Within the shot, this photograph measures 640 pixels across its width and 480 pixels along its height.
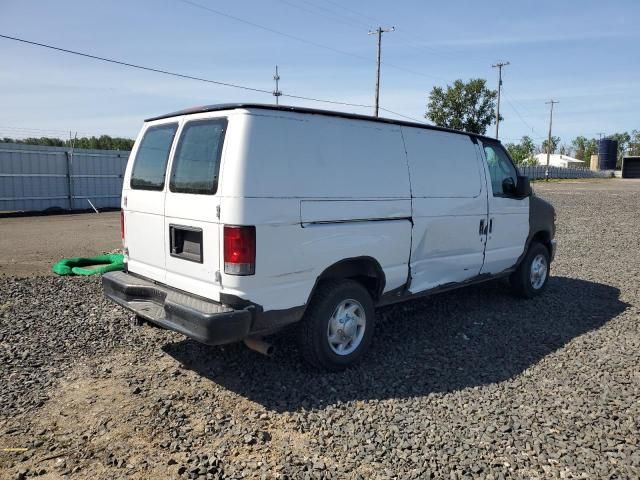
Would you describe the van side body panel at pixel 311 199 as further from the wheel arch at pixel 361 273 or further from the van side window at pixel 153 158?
the van side window at pixel 153 158

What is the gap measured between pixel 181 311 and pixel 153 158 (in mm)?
1572

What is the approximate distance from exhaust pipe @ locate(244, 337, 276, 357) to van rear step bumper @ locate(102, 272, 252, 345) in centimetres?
28

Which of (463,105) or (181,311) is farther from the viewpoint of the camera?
(463,105)

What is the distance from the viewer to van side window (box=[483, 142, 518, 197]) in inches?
242

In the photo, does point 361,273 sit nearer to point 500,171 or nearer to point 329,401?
point 329,401

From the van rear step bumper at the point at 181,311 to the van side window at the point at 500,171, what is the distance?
383 centimetres

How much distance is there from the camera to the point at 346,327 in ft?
14.7

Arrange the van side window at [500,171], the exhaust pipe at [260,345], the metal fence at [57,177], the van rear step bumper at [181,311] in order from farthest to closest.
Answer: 1. the metal fence at [57,177]
2. the van side window at [500,171]
3. the exhaust pipe at [260,345]
4. the van rear step bumper at [181,311]

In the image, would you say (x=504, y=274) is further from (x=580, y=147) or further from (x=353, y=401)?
(x=580, y=147)

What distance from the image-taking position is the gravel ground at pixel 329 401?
123 inches

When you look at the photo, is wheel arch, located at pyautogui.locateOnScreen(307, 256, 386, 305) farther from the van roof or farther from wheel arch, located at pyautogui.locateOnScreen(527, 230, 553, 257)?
wheel arch, located at pyautogui.locateOnScreen(527, 230, 553, 257)

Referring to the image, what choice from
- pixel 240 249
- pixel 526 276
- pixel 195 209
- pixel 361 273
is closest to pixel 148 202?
pixel 195 209

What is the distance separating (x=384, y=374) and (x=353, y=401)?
1.92ft

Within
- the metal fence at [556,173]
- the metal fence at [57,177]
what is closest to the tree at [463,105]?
the metal fence at [556,173]
